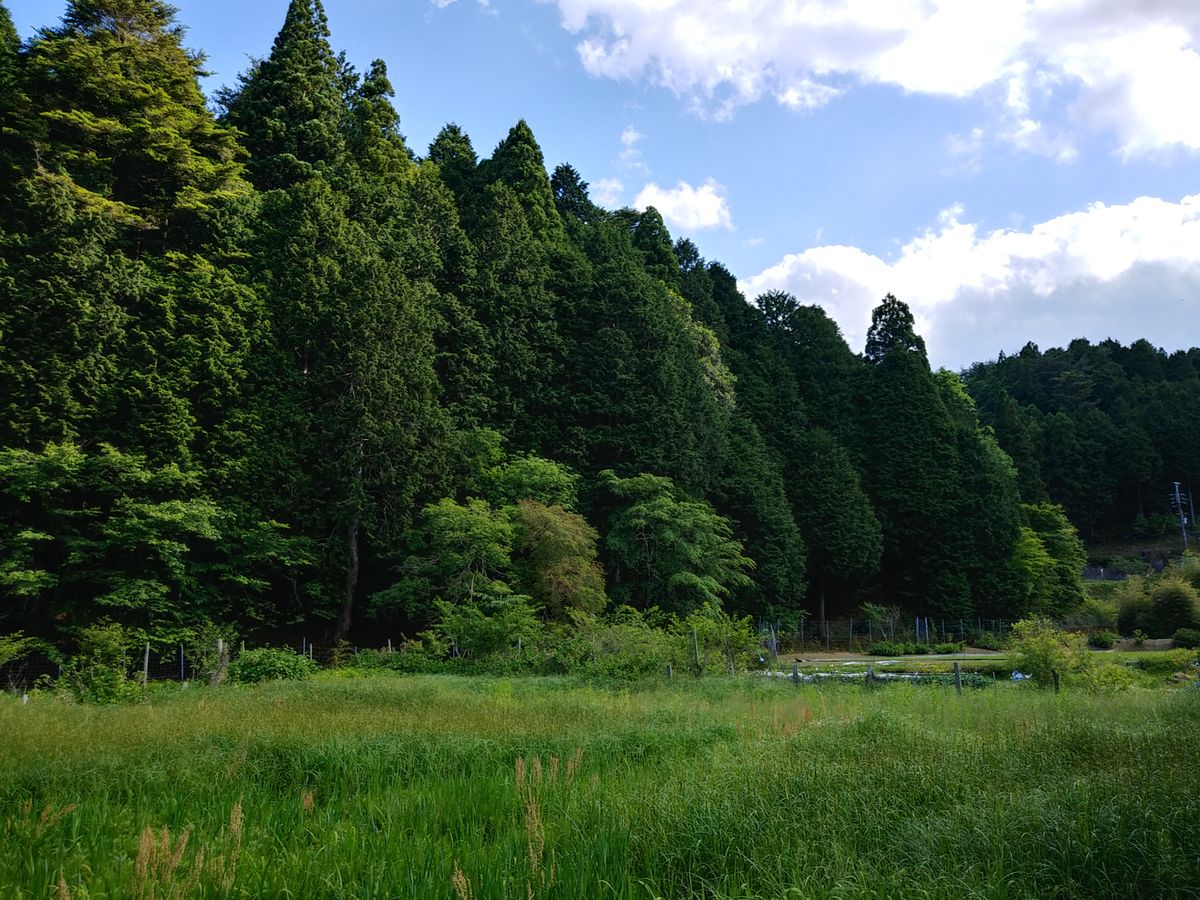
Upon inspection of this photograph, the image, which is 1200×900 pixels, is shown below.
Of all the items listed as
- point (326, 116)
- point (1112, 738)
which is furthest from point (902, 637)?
point (326, 116)

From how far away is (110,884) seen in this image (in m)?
3.69

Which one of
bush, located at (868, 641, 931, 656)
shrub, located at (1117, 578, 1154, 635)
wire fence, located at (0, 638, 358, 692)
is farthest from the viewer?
bush, located at (868, 641, 931, 656)

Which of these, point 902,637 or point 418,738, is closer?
point 418,738

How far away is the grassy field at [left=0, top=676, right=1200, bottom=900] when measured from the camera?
12.0 feet

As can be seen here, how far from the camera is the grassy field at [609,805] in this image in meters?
3.65

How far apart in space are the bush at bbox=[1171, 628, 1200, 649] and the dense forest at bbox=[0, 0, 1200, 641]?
15445mm

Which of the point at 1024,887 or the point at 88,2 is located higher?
the point at 88,2

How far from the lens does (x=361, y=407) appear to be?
26.1m

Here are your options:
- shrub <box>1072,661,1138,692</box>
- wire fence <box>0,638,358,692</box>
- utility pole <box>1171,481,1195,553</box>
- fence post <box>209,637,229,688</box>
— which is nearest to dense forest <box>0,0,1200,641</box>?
wire fence <box>0,638,358,692</box>

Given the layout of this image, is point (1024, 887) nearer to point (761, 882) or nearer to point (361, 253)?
point (761, 882)

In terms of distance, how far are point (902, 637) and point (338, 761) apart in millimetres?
37971

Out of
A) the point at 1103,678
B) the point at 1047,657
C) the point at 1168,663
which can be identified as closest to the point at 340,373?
the point at 1047,657

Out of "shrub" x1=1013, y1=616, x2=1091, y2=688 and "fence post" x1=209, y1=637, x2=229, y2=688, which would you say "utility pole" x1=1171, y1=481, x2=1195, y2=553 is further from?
"fence post" x1=209, y1=637, x2=229, y2=688

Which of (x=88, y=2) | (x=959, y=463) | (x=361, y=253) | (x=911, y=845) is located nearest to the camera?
(x=911, y=845)
